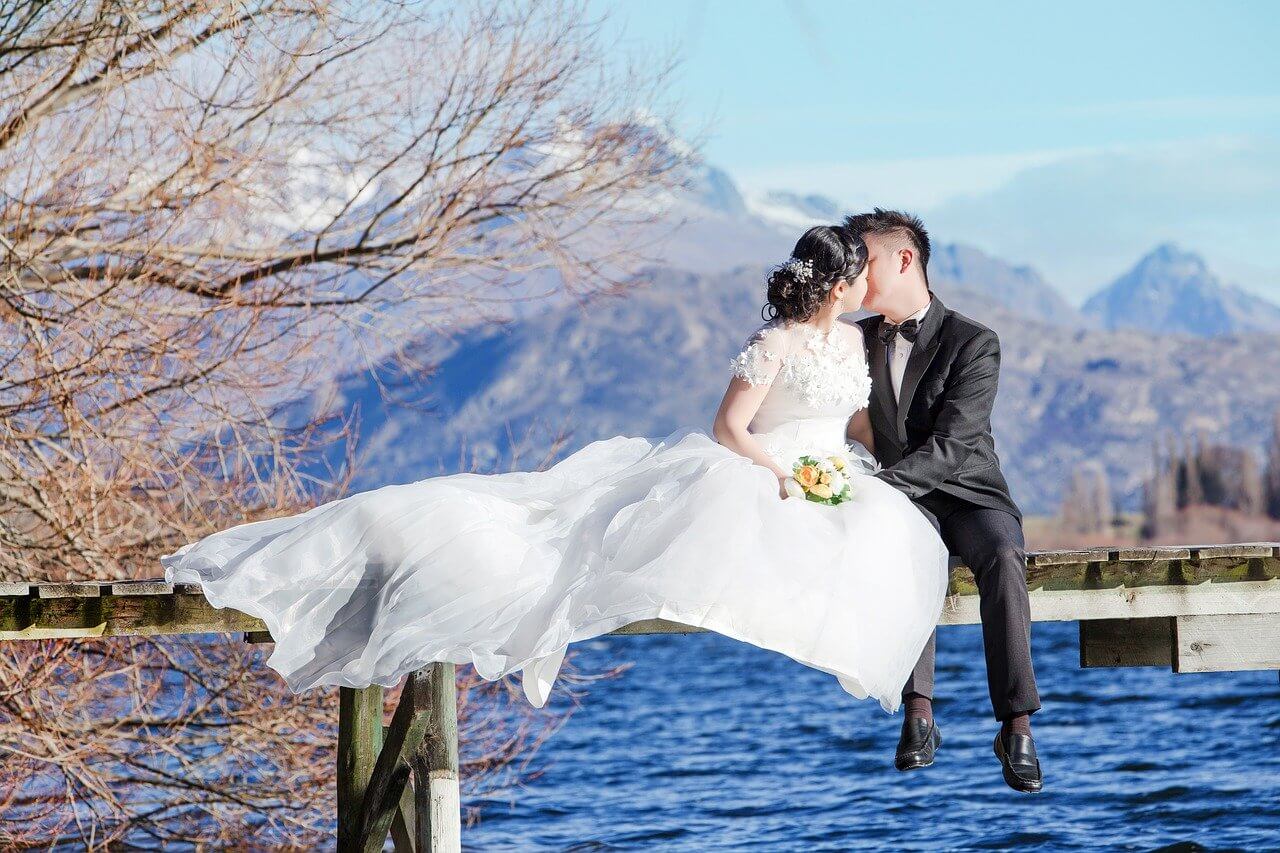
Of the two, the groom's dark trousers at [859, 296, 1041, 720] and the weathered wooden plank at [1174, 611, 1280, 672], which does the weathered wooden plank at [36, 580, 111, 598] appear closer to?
the groom's dark trousers at [859, 296, 1041, 720]

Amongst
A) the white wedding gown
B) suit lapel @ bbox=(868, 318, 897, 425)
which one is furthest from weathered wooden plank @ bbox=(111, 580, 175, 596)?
suit lapel @ bbox=(868, 318, 897, 425)

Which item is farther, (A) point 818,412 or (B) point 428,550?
(A) point 818,412

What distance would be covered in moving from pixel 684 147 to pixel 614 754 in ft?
50.1

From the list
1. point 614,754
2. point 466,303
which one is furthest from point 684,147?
point 614,754

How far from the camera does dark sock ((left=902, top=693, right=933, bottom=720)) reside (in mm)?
5461

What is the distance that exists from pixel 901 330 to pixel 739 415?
77cm

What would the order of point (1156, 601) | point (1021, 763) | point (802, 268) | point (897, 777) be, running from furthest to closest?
point (897, 777) < point (1156, 601) < point (802, 268) < point (1021, 763)

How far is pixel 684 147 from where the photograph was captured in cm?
1062

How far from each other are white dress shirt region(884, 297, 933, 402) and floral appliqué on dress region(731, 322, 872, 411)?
0.68 ft

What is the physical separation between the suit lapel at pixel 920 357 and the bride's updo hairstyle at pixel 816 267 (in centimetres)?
36

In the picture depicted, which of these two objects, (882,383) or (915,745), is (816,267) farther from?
(915,745)

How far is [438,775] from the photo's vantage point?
20.2ft

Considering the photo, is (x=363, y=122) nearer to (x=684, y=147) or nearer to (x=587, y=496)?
(x=684, y=147)

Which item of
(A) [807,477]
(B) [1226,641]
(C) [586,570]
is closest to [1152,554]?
(B) [1226,641]
